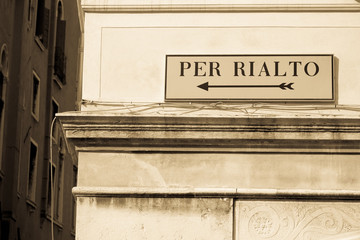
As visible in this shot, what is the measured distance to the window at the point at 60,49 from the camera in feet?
108

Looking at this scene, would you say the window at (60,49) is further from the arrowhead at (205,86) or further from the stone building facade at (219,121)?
the arrowhead at (205,86)

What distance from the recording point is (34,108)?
99.7 ft

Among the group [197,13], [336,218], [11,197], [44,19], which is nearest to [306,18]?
[197,13]

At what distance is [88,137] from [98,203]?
706 mm

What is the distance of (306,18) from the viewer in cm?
1114

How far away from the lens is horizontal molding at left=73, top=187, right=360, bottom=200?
1045 centimetres

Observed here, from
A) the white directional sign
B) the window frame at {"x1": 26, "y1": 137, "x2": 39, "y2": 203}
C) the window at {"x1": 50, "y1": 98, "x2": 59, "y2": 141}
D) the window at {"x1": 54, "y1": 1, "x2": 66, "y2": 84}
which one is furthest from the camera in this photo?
the window at {"x1": 54, "y1": 1, "x2": 66, "y2": 84}

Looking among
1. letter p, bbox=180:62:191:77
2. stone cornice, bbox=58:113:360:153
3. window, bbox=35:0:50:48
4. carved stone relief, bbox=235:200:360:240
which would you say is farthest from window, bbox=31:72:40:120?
carved stone relief, bbox=235:200:360:240

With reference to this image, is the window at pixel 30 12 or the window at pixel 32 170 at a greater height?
the window at pixel 30 12

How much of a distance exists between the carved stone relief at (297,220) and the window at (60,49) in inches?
896

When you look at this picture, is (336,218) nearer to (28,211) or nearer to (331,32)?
(331,32)

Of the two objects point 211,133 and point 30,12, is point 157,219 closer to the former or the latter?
point 211,133

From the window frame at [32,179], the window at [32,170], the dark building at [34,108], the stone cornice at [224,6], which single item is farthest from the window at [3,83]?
the stone cornice at [224,6]

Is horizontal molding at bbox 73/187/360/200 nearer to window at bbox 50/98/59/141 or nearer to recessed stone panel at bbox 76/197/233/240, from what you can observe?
recessed stone panel at bbox 76/197/233/240
